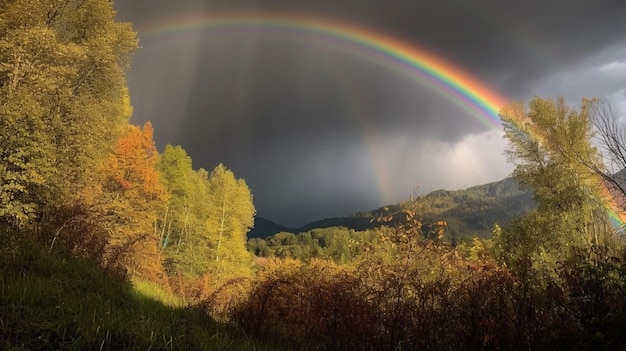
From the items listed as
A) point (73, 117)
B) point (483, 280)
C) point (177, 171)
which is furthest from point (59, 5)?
point (177, 171)

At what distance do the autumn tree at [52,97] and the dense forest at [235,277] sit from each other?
4 cm

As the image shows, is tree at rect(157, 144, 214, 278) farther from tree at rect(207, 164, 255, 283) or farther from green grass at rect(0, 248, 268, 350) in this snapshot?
green grass at rect(0, 248, 268, 350)

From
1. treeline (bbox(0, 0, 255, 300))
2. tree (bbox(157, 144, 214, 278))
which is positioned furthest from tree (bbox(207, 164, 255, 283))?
treeline (bbox(0, 0, 255, 300))

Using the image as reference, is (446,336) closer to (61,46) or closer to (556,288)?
(556,288)

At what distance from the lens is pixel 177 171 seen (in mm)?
28859

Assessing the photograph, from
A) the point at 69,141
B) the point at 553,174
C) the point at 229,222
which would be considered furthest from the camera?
the point at 229,222

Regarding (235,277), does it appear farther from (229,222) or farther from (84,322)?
(229,222)

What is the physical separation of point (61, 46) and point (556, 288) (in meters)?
11.8

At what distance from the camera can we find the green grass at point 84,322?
2723mm

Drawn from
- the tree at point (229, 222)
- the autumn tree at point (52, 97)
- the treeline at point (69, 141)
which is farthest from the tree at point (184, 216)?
the autumn tree at point (52, 97)

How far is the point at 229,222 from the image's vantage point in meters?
32.4

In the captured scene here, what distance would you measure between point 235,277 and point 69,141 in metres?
6.05

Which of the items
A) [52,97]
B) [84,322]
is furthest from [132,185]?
[84,322]

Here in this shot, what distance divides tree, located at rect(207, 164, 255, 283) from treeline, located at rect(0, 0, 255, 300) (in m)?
10.0
